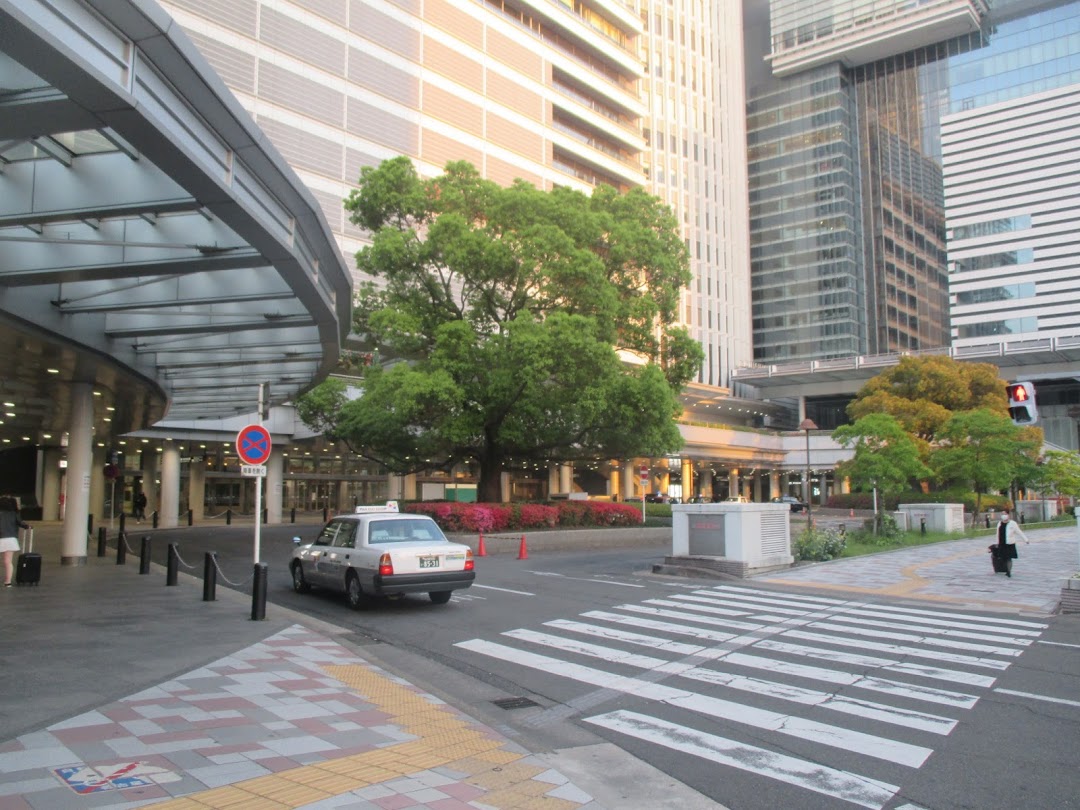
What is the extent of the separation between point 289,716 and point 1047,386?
304 feet

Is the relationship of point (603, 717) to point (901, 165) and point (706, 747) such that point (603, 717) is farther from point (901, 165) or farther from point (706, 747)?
point (901, 165)

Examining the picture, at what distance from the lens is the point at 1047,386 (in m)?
82.4

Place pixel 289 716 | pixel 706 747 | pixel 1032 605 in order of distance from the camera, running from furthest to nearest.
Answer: pixel 1032 605, pixel 289 716, pixel 706 747

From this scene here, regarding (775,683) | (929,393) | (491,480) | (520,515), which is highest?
(929,393)

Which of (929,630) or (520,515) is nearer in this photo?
(929,630)

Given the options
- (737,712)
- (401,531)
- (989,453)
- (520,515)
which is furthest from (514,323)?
(989,453)

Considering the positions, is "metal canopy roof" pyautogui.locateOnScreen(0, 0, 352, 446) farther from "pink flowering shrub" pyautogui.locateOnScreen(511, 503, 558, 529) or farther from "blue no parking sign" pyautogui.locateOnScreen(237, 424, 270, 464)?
"pink flowering shrub" pyautogui.locateOnScreen(511, 503, 558, 529)

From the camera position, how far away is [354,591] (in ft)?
44.8

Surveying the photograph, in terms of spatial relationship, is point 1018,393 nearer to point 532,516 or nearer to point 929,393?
point 532,516

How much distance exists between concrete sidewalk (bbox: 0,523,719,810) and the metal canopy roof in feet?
16.6

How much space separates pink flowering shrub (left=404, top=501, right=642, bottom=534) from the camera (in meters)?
27.2

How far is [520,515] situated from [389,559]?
16.5m

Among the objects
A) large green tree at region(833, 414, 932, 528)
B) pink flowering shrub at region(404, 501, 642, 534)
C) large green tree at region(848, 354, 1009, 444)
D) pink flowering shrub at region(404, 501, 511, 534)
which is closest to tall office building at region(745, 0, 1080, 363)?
large green tree at region(848, 354, 1009, 444)

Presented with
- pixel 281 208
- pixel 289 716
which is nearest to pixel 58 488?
pixel 281 208
